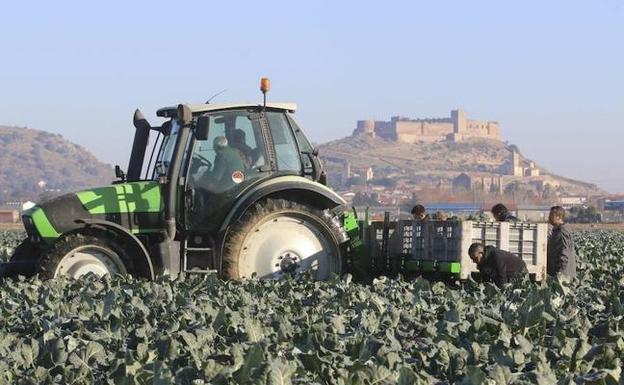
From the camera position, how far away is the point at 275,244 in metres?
13.7

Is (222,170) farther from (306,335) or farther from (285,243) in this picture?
(306,335)

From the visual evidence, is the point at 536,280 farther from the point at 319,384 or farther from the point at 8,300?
the point at 319,384

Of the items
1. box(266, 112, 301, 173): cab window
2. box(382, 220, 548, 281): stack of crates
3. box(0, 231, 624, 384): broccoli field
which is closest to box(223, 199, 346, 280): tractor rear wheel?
box(266, 112, 301, 173): cab window

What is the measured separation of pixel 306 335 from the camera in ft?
25.6

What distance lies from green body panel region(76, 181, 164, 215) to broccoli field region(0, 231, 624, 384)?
1.96 metres

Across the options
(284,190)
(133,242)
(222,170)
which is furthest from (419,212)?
(133,242)

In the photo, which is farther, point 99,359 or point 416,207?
point 416,207

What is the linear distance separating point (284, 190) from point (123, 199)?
1.77 m

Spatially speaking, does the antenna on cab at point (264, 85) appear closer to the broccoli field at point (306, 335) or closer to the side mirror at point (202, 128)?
the side mirror at point (202, 128)

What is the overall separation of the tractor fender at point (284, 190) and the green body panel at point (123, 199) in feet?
2.76

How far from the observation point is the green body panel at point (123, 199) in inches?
531

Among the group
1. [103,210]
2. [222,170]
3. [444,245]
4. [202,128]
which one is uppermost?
[202,128]

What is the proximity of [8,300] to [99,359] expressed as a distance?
3.65m

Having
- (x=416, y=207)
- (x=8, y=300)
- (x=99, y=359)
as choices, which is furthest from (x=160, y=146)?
(x=99, y=359)
